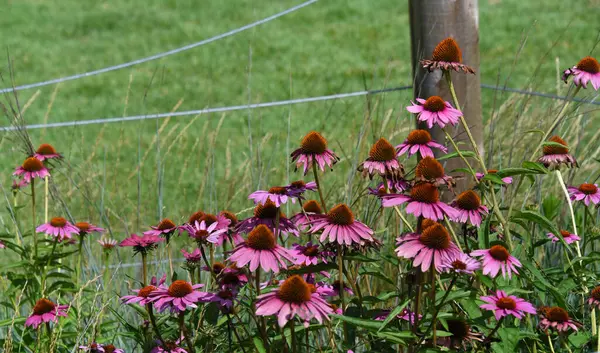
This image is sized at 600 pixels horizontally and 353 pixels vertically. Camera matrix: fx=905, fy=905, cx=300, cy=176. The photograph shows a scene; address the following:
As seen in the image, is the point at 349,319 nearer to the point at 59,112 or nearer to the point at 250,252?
the point at 250,252

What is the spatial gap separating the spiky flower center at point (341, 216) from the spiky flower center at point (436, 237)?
158mm

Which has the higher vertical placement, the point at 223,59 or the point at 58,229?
the point at 58,229

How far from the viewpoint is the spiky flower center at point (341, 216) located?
170 cm

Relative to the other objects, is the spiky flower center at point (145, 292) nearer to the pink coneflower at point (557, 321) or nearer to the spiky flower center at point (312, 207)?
the spiky flower center at point (312, 207)

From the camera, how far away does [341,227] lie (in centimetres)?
172

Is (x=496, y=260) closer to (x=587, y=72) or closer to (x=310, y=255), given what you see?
(x=310, y=255)

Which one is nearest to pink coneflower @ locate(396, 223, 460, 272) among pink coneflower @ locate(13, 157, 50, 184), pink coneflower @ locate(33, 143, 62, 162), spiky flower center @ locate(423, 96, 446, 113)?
spiky flower center @ locate(423, 96, 446, 113)

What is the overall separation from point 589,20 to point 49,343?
26.6 ft

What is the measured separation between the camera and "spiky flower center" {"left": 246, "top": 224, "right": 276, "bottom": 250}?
1650 mm

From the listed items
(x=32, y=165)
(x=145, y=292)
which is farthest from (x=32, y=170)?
(x=145, y=292)

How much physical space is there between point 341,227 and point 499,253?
331 millimetres

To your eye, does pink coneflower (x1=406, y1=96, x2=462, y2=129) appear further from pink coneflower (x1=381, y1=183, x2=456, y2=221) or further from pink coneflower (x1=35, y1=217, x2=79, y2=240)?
pink coneflower (x1=35, y1=217, x2=79, y2=240)

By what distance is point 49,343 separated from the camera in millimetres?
2305

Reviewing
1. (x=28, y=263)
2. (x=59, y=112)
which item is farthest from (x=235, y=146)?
(x=28, y=263)
